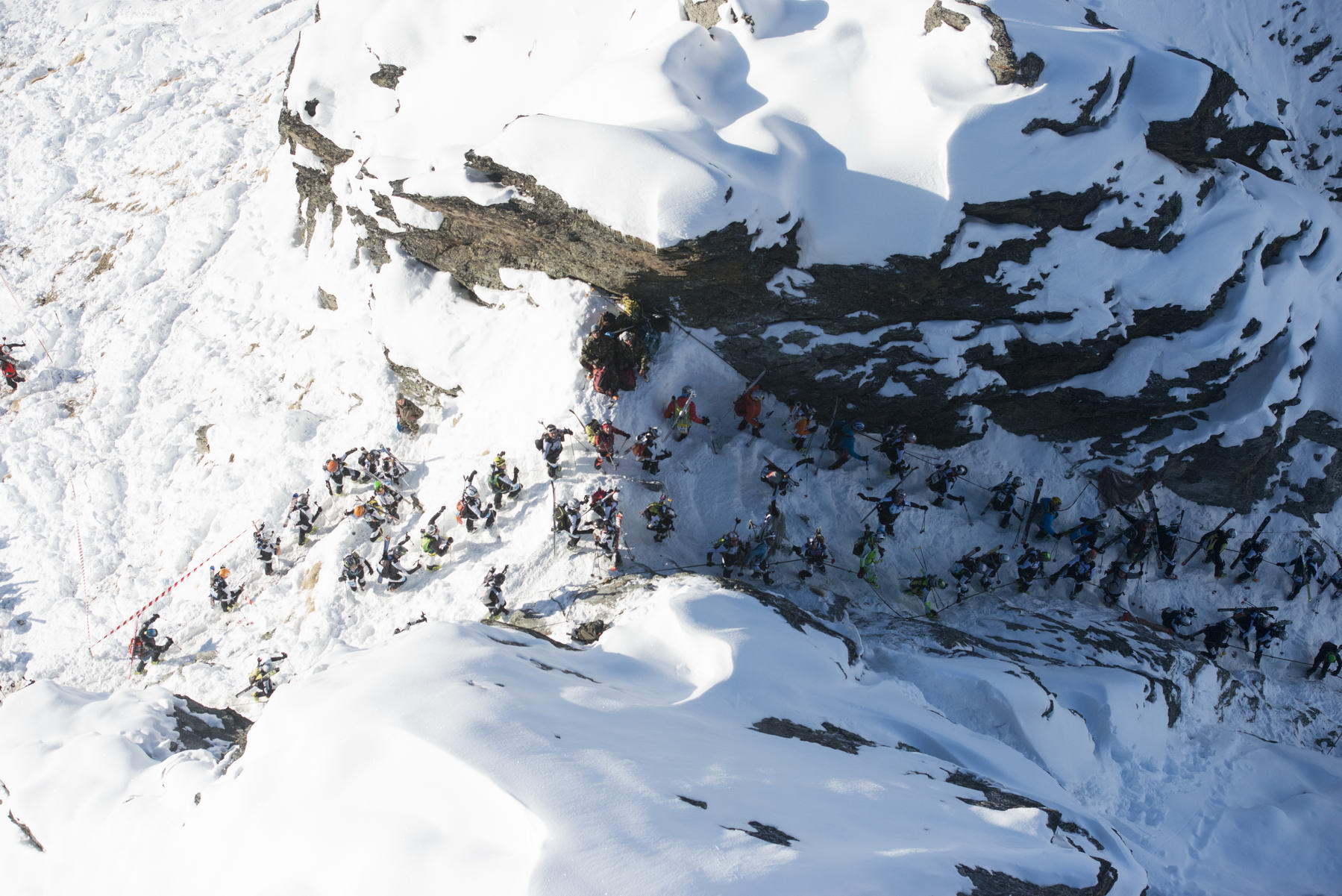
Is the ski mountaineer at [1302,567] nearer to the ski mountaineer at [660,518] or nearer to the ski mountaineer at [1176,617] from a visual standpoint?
the ski mountaineer at [1176,617]

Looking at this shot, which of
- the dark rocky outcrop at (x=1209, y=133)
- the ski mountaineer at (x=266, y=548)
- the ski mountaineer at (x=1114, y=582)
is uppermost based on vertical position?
the dark rocky outcrop at (x=1209, y=133)

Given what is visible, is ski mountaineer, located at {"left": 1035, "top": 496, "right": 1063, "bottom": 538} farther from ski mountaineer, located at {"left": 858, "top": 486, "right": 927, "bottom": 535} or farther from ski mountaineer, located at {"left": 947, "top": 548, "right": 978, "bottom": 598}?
ski mountaineer, located at {"left": 858, "top": 486, "right": 927, "bottom": 535}

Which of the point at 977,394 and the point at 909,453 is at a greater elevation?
the point at 977,394

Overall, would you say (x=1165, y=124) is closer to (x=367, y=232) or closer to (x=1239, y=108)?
(x=1239, y=108)

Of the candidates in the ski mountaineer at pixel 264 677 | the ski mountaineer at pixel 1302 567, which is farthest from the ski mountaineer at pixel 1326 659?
the ski mountaineer at pixel 264 677

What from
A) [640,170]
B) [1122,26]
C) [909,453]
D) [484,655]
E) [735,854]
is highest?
[1122,26]

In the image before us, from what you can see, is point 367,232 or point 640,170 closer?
point 640,170

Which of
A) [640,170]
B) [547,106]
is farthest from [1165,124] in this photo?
[547,106]

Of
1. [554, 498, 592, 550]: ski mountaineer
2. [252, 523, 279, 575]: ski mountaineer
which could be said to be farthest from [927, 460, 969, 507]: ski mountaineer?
[252, 523, 279, 575]: ski mountaineer
